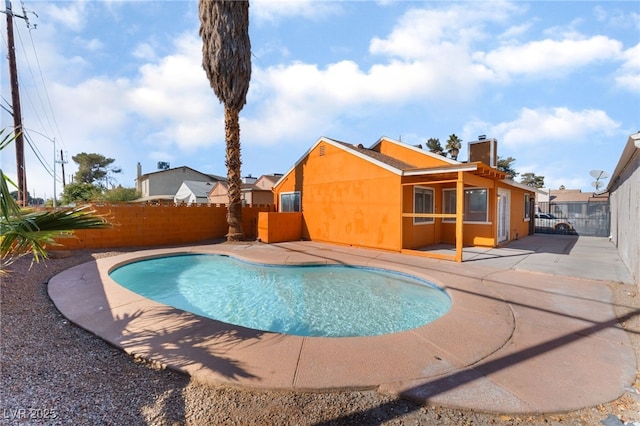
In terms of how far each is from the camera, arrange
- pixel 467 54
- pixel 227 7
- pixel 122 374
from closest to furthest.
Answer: pixel 122 374 → pixel 467 54 → pixel 227 7

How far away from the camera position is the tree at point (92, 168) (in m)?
40.7

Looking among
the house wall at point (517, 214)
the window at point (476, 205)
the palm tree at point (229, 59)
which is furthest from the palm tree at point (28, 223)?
the house wall at point (517, 214)

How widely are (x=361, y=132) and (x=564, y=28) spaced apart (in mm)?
11541

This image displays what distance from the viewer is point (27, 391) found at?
8.51ft

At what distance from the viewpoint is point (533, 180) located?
5094cm

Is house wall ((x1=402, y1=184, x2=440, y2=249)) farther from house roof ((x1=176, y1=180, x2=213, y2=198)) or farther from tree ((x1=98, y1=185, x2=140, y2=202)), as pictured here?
tree ((x1=98, y1=185, x2=140, y2=202))

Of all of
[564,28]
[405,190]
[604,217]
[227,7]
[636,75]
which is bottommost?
[604,217]

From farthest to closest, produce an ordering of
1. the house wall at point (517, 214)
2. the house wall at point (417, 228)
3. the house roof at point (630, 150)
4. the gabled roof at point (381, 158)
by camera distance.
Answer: the house wall at point (517, 214) < the gabled roof at point (381, 158) < the house wall at point (417, 228) < the house roof at point (630, 150)

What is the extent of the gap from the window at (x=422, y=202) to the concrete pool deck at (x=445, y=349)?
561 cm

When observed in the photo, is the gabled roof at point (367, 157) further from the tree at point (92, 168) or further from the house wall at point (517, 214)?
the tree at point (92, 168)

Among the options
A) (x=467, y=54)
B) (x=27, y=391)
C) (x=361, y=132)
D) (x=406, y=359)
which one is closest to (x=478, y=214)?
(x=467, y=54)

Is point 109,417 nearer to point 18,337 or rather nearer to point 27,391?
point 27,391

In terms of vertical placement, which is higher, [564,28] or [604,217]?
[564,28]

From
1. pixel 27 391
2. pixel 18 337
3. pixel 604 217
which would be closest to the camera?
pixel 27 391
